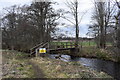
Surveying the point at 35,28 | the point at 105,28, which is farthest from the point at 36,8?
the point at 105,28

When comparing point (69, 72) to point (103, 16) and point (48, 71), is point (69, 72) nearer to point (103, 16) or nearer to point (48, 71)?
point (48, 71)

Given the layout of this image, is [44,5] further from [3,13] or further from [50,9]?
[3,13]

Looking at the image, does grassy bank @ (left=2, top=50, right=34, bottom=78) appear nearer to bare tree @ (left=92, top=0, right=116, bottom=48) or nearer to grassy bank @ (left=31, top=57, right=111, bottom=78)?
grassy bank @ (left=31, top=57, right=111, bottom=78)

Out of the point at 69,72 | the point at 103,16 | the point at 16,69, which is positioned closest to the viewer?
the point at 69,72

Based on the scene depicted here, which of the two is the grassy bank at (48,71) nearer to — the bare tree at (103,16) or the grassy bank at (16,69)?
the grassy bank at (16,69)

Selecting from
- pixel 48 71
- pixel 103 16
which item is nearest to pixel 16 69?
pixel 48 71

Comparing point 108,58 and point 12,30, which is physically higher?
point 12,30

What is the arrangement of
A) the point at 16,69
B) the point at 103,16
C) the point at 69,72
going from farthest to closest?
the point at 103,16 < the point at 16,69 < the point at 69,72

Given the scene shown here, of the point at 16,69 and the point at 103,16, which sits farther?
the point at 103,16

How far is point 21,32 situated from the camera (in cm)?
2553

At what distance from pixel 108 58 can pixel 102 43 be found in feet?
24.1

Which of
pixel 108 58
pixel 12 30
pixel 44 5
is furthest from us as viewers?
pixel 12 30

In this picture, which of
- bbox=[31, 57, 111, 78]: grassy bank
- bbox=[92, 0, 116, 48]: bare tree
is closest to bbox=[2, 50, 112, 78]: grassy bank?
bbox=[31, 57, 111, 78]: grassy bank

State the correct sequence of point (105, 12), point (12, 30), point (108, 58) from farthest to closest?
point (12, 30) → point (105, 12) → point (108, 58)
